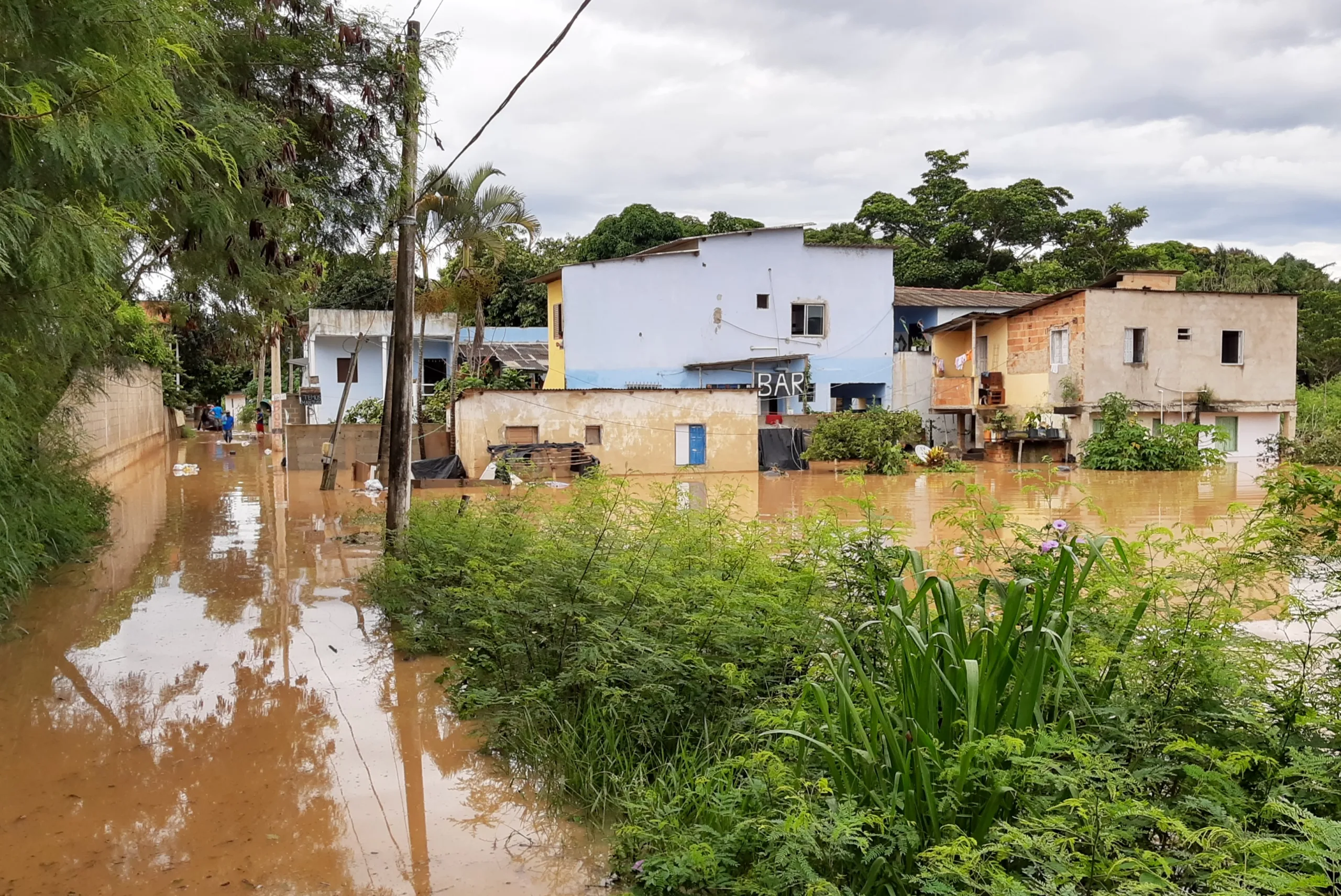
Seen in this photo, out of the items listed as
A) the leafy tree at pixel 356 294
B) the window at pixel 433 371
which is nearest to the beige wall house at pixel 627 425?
the leafy tree at pixel 356 294

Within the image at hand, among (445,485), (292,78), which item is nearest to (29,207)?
(292,78)

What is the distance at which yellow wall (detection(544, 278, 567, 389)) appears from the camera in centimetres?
3556

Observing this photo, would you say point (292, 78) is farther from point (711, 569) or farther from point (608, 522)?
point (711, 569)

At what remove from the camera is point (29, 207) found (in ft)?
17.7

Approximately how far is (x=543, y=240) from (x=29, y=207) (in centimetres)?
4348

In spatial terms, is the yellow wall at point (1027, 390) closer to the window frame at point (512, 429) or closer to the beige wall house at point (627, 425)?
the beige wall house at point (627, 425)

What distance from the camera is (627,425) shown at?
26.5 metres

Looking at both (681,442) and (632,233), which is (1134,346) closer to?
(681,442)

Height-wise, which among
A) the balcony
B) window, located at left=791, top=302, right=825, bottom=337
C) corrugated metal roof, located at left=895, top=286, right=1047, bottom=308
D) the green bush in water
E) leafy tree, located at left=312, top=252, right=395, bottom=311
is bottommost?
the green bush in water

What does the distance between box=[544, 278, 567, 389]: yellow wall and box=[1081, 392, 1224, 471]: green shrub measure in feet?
58.3

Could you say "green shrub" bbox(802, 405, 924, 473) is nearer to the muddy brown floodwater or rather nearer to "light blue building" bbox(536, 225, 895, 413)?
"light blue building" bbox(536, 225, 895, 413)

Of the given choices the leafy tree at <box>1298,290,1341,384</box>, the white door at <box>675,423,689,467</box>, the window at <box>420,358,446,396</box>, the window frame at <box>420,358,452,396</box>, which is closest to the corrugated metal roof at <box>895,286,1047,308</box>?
the leafy tree at <box>1298,290,1341,384</box>

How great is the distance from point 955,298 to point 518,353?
56.4 feet

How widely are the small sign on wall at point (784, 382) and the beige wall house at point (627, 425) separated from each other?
603 centimetres
